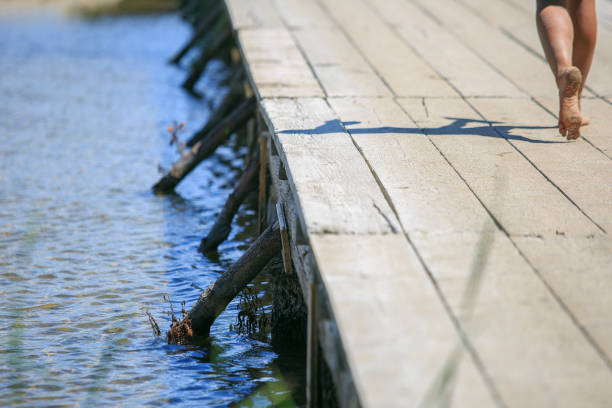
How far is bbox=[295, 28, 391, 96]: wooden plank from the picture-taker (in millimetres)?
5055

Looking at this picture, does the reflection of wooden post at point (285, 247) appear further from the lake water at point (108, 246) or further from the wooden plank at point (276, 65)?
the wooden plank at point (276, 65)

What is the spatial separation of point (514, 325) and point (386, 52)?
400 centimetres

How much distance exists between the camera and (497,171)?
361 centimetres

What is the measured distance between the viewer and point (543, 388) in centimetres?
204

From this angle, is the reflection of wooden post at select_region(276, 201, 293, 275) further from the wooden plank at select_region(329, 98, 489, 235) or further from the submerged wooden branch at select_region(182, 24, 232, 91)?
the submerged wooden branch at select_region(182, 24, 232, 91)

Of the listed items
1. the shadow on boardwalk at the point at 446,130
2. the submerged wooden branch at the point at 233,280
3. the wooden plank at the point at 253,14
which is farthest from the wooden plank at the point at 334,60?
the submerged wooden branch at the point at 233,280

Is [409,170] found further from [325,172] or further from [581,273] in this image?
[581,273]

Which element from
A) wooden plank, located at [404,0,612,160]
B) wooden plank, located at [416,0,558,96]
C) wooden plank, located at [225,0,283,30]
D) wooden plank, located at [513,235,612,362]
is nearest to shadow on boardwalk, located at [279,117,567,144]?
wooden plank, located at [404,0,612,160]

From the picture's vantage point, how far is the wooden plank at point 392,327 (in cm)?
200

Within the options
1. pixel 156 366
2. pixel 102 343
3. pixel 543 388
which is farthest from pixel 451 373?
pixel 102 343

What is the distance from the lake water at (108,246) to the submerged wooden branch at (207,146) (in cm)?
15

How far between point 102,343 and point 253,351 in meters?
0.78

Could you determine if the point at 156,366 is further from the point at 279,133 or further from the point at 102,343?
the point at 279,133

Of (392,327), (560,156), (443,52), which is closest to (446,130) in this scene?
(560,156)
